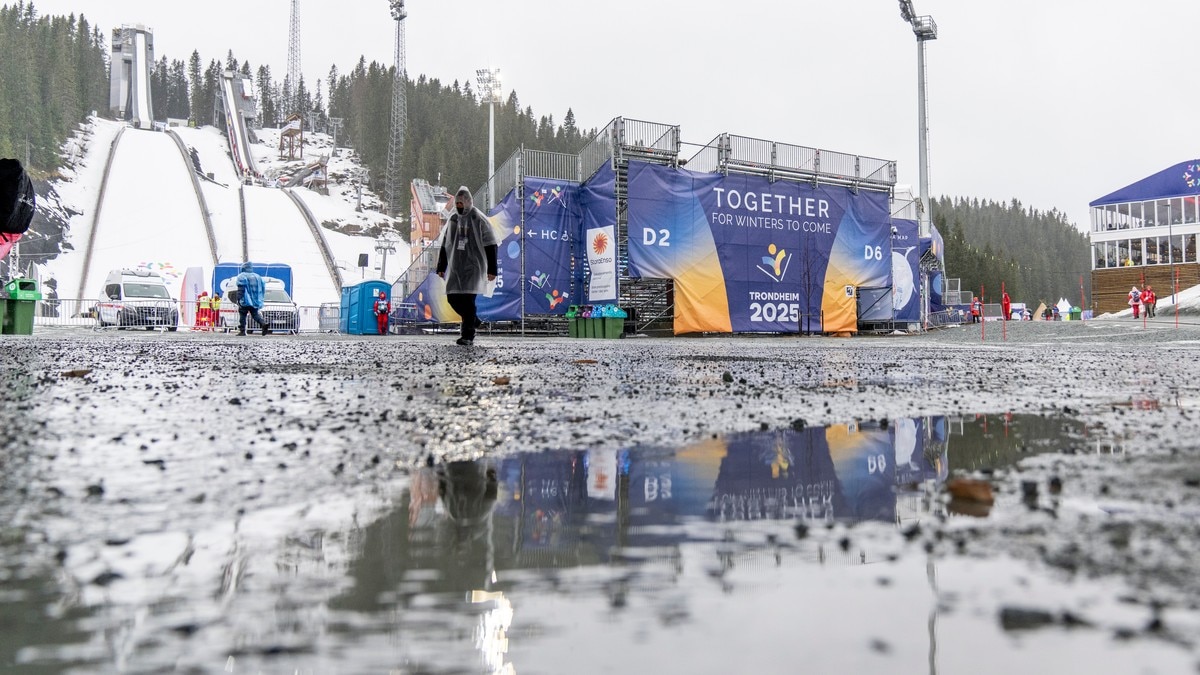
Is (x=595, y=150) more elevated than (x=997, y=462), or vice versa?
(x=595, y=150)

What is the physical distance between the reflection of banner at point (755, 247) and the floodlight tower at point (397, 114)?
4307cm

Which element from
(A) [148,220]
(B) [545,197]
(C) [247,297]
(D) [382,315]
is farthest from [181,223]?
(C) [247,297]

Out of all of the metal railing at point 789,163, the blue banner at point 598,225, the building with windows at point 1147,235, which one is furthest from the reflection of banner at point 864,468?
the building with windows at point 1147,235

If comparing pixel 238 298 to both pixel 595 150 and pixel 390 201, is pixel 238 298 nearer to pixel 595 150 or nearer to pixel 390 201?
pixel 595 150

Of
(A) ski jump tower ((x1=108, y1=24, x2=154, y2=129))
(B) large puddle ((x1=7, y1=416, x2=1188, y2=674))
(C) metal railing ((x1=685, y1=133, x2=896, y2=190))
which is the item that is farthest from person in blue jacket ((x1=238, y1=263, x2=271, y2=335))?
(A) ski jump tower ((x1=108, y1=24, x2=154, y2=129))

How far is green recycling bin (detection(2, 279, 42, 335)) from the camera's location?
44.2 feet

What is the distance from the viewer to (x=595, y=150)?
81.6 ft

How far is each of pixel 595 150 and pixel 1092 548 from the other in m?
24.7

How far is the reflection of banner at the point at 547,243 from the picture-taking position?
24.3 metres

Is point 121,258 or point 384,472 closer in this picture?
point 384,472

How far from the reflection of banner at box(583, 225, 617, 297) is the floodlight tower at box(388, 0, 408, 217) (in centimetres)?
4323

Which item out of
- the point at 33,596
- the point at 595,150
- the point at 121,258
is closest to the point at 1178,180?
the point at 595,150

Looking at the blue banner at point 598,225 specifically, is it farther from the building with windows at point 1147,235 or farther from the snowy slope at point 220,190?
the building with windows at point 1147,235

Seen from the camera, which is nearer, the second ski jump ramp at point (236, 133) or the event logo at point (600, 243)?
the event logo at point (600, 243)
